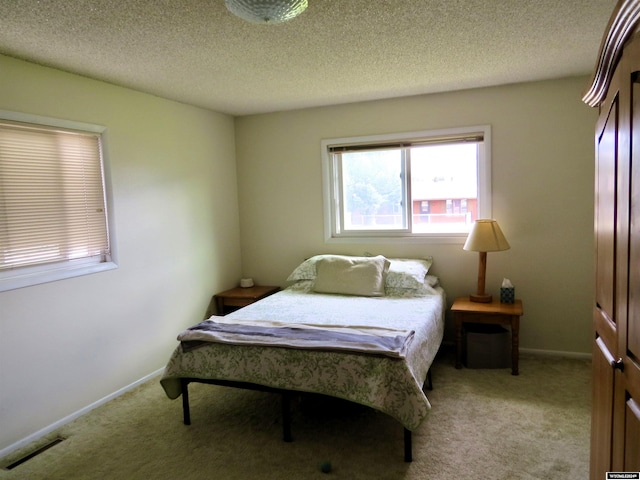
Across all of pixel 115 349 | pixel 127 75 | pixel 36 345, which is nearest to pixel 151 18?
pixel 127 75

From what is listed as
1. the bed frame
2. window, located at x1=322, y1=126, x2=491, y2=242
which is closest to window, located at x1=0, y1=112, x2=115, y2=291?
the bed frame

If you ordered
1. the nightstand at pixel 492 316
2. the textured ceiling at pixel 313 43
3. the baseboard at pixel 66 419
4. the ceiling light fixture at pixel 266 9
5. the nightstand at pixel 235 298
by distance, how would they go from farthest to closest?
the nightstand at pixel 235 298 < the nightstand at pixel 492 316 < the baseboard at pixel 66 419 < the textured ceiling at pixel 313 43 < the ceiling light fixture at pixel 266 9

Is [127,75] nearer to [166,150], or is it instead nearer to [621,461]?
[166,150]

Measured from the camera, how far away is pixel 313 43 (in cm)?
245

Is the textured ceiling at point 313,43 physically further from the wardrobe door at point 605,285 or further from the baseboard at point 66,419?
the baseboard at point 66,419

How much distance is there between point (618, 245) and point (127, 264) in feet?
10.2

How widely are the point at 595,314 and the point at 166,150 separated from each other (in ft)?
10.7

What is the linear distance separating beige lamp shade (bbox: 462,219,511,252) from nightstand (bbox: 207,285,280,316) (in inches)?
78.4

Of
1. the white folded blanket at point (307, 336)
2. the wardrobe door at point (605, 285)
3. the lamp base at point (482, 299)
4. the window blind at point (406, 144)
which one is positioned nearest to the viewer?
Answer: the wardrobe door at point (605, 285)

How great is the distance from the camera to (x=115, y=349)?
10.2 feet

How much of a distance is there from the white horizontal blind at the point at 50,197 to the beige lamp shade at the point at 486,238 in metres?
2.83

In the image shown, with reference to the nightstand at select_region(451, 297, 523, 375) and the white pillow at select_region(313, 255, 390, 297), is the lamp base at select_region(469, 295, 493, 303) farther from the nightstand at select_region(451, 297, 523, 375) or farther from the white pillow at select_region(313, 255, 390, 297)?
the white pillow at select_region(313, 255, 390, 297)

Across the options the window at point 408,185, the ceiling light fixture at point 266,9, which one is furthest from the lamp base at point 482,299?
the ceiling light fixture at point 266,9

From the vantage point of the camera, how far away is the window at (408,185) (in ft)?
12.3
